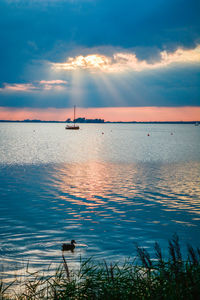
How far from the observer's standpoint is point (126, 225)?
1762 cm

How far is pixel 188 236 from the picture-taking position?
15969 mm

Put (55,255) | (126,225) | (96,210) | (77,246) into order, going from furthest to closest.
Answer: (96,210) < (126,225) < (77,246) < (55,255)

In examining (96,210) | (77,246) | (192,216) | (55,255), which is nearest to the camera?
(55,255)

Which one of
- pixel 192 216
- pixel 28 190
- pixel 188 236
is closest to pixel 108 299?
pixel 188 236

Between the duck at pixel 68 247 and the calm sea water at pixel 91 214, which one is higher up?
the duck at pixel 68 247

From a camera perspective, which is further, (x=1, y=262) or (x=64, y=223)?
(x=64, y=223)

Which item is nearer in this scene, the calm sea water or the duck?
the duck

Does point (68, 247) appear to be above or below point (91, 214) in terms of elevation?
above

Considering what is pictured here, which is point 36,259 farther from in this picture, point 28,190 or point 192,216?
point 28,190

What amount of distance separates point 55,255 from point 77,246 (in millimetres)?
1493

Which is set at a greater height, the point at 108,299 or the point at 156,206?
the point at 108,299

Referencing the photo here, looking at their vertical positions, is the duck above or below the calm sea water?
above

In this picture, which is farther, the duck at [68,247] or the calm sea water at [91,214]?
the calm sea water at [91,214]

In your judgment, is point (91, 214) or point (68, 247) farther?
point (91, 214)
